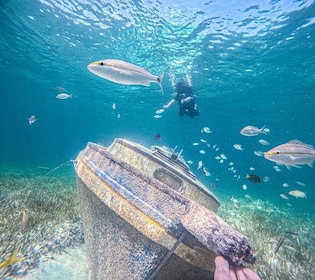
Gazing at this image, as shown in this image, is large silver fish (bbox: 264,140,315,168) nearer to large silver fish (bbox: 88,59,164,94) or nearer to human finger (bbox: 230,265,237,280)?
large silver fish (bbox: 88,59,164,94)

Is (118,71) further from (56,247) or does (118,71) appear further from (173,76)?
(173,76)

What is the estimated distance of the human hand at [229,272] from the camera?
5.54ft

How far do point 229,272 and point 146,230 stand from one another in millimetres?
940

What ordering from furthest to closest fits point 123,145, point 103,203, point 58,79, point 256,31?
point 58,79, point 256,31, point 123,145, point 103,203

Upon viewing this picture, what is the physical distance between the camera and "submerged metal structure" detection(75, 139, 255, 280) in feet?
6.83

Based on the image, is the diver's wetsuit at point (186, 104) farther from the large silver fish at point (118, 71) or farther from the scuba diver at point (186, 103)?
the large silver fish at point (118, 71)

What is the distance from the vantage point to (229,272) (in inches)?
69.6

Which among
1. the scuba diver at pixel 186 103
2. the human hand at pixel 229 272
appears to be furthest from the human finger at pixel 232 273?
the scuba diver at pixel 186 103

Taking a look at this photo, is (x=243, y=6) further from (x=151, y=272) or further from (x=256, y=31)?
(x=151, y=272)

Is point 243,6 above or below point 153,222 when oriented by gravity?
above

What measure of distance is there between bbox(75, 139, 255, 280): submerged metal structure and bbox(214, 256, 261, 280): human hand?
7 centimetres

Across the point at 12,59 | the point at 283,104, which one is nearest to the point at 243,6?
the point at 283,104

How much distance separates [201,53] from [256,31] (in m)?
5.51

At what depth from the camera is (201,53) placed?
2077 cm
